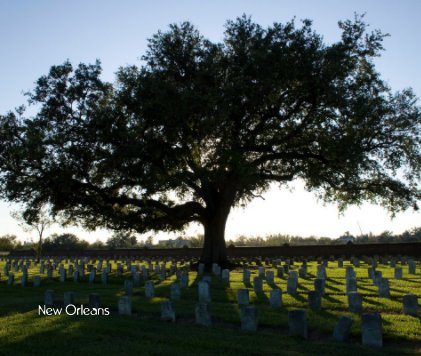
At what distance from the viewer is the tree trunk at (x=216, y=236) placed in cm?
2653

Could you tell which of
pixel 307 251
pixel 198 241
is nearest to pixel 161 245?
pixel 198 241

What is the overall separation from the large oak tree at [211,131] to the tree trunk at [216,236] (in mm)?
66

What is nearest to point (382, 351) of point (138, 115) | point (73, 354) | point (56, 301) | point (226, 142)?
point (73, 354)

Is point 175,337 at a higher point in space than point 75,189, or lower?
lower

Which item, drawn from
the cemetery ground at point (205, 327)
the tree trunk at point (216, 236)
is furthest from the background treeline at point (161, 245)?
the cemetery ground at point (205, 327)

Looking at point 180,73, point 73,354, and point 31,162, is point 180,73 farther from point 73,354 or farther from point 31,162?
point 73,354

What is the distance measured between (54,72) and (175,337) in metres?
21.2

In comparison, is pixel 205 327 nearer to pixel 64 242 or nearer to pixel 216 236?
pixel 216 236

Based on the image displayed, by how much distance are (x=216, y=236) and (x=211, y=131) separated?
7.30 meters

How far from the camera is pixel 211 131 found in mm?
22234

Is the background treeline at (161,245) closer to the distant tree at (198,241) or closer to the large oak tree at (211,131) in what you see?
the distant tree at (198,241)

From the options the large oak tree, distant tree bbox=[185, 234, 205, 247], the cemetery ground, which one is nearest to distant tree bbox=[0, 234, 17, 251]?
distant tree bbox=[185, 234, 205, 247]

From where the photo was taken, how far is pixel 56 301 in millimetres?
11828

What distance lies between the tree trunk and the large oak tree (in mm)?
66
